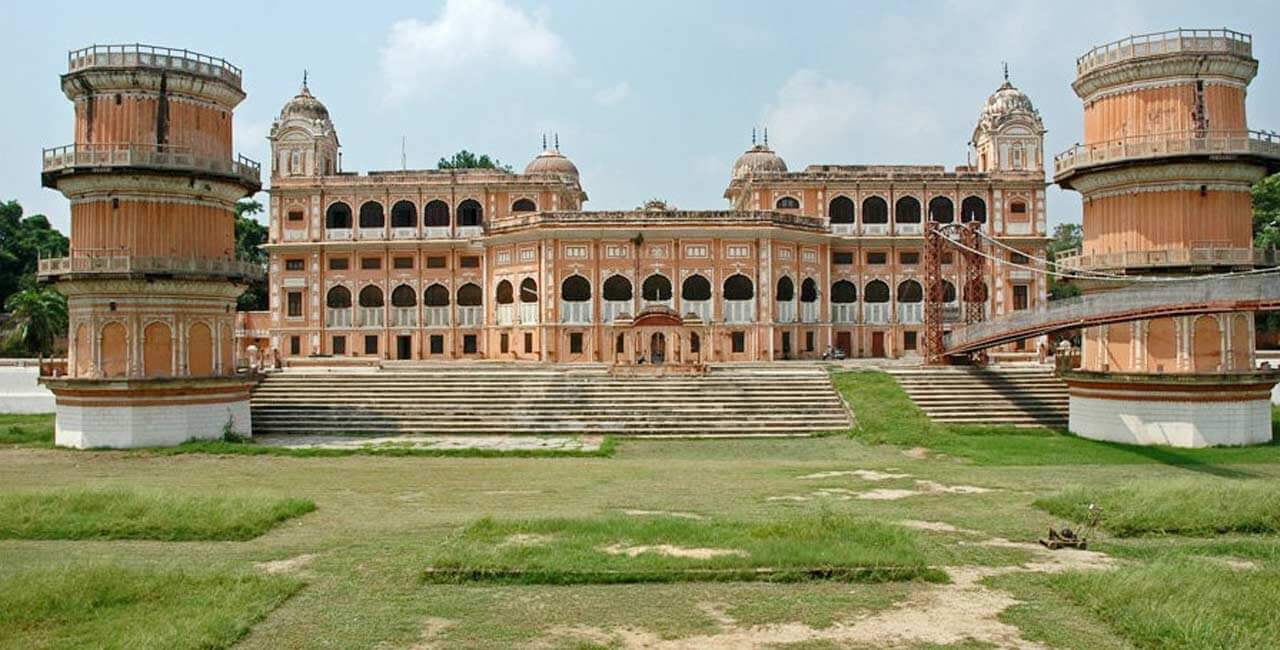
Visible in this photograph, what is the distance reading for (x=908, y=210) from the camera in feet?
174

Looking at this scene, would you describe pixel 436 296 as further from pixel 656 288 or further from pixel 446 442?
pixel 446 442

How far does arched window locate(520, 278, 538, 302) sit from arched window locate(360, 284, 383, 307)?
29.8 feet

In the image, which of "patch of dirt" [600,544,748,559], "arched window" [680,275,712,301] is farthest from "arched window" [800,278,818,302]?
"patch of dirt" [600,544,748,559]

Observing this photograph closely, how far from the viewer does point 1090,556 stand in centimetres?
1379

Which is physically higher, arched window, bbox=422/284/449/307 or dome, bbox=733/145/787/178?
dome, bbox=733/145/787/178

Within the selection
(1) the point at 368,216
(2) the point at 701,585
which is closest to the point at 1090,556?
(2) the point at 701,585

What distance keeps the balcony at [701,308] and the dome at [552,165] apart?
13.7m

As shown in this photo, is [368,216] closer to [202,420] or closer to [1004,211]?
[202,420]

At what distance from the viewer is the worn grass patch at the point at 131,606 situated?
10.1 metres

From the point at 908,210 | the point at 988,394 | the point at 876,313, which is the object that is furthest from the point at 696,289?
the point at 988,394

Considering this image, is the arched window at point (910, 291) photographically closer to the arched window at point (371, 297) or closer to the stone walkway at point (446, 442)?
the stone walkway at point (446, 442)

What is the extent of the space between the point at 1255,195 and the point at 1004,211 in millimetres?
12752

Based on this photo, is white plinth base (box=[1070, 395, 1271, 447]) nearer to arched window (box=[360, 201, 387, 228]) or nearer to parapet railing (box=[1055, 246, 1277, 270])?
parapet railing (box=[1055, 246, 1277, 270])

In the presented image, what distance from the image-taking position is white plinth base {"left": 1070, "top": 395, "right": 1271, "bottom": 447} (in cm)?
2789
